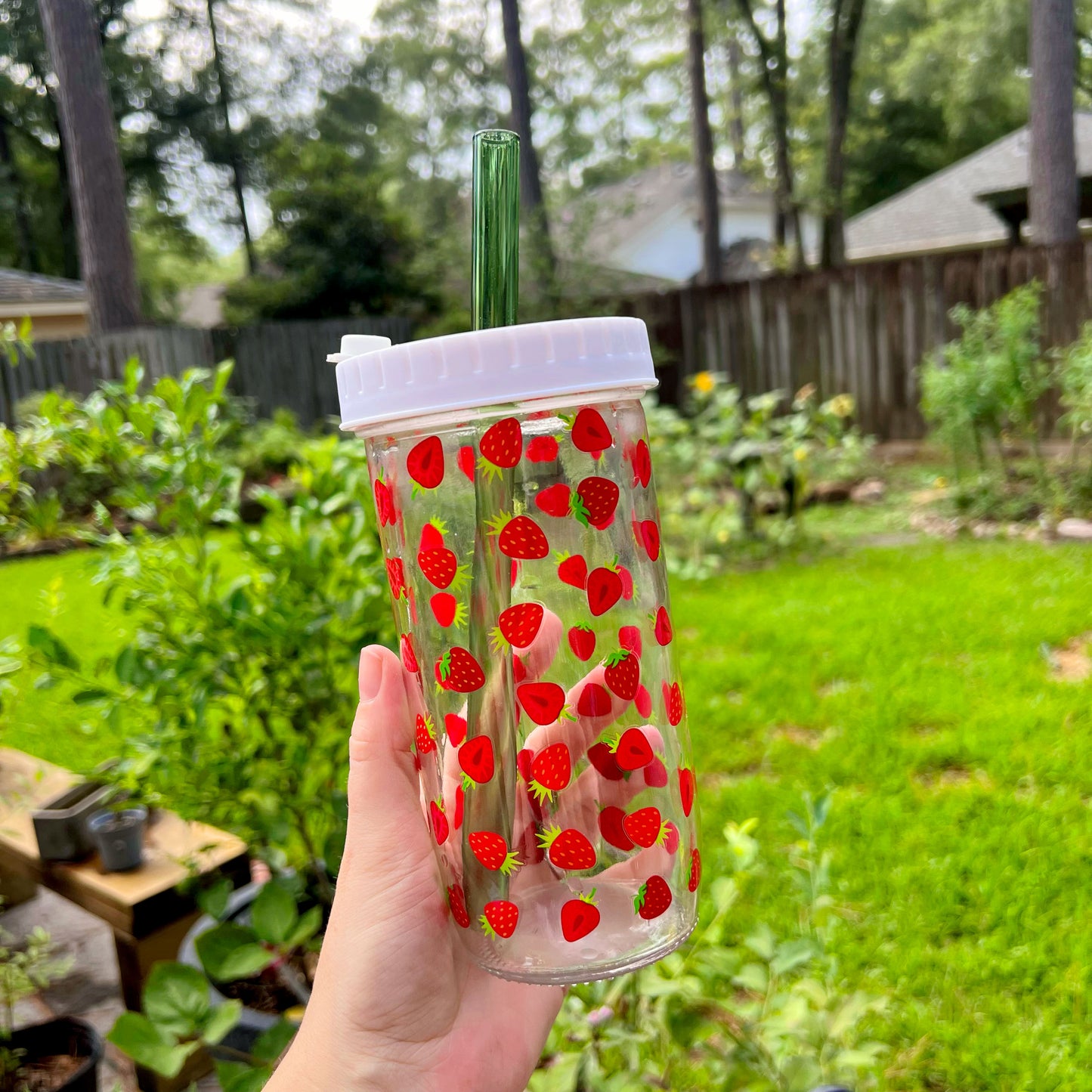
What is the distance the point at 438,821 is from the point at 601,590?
317 millimetres

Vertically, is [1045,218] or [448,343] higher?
[1045,218]

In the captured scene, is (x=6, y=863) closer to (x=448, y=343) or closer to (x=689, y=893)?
(x=689, y=893)

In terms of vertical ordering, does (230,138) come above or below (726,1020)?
above

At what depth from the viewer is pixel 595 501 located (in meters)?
0.87

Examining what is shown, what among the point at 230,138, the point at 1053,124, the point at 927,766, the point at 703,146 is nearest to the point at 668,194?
the point at 230,138

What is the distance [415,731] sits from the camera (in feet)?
3.30

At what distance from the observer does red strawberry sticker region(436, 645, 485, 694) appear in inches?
34.2

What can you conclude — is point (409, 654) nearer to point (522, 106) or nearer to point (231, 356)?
point (231, 356)

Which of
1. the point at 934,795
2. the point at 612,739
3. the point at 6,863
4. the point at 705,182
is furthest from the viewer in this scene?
the point at 705,182

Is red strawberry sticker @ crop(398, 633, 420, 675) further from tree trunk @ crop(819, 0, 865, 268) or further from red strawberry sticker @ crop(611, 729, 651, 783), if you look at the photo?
tree trunk @ crop(819, 0, 865, 268)

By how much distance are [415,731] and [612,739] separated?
0.77ft

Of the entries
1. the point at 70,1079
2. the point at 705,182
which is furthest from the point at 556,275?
the point at 70,1079

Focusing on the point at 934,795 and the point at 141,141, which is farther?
the point at 141,141

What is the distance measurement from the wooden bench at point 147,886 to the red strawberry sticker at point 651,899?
110 centimetres
